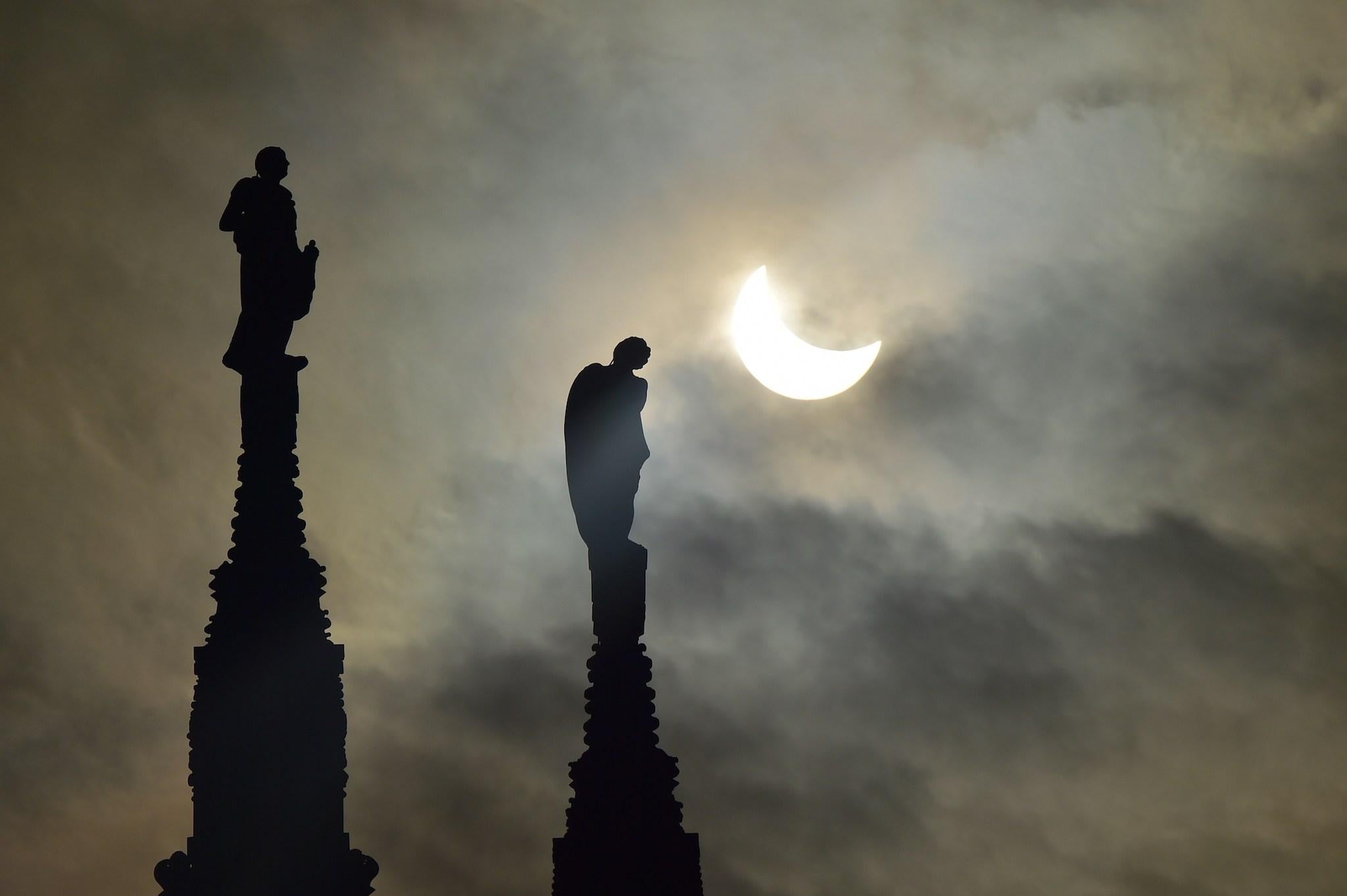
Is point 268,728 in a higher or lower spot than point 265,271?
lower

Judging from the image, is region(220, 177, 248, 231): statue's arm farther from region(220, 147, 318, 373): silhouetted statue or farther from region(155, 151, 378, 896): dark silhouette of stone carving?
region(155, 151, 378, 896): dark silhouette of stone carving

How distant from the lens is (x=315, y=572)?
26.0m

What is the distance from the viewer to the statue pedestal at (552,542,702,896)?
2239 centimetres

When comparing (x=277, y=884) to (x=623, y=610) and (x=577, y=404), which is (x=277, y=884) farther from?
(x=577, y=404)

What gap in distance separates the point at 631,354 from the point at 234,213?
285 inches

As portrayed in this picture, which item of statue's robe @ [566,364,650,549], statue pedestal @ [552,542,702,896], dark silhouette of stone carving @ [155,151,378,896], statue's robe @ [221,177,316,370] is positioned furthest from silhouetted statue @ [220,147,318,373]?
statue pedestal @ [552,542,702,896]

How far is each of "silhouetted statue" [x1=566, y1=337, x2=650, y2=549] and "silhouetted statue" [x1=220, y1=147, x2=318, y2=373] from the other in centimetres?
513

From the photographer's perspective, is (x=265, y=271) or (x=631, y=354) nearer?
(x=631, y=354)

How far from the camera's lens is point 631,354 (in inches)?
981

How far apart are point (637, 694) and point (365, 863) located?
5016 millimetres

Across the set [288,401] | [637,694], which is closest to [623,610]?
[637,694]

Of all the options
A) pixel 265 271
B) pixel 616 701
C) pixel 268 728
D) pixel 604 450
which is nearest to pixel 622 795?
pixel 616 701

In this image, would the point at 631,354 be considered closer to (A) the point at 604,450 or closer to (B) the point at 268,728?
(A) the point at 604,450

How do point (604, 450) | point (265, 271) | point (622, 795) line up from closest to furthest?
1. point (622, 795)
2. point (604, 450)
3. point (265, 271)
